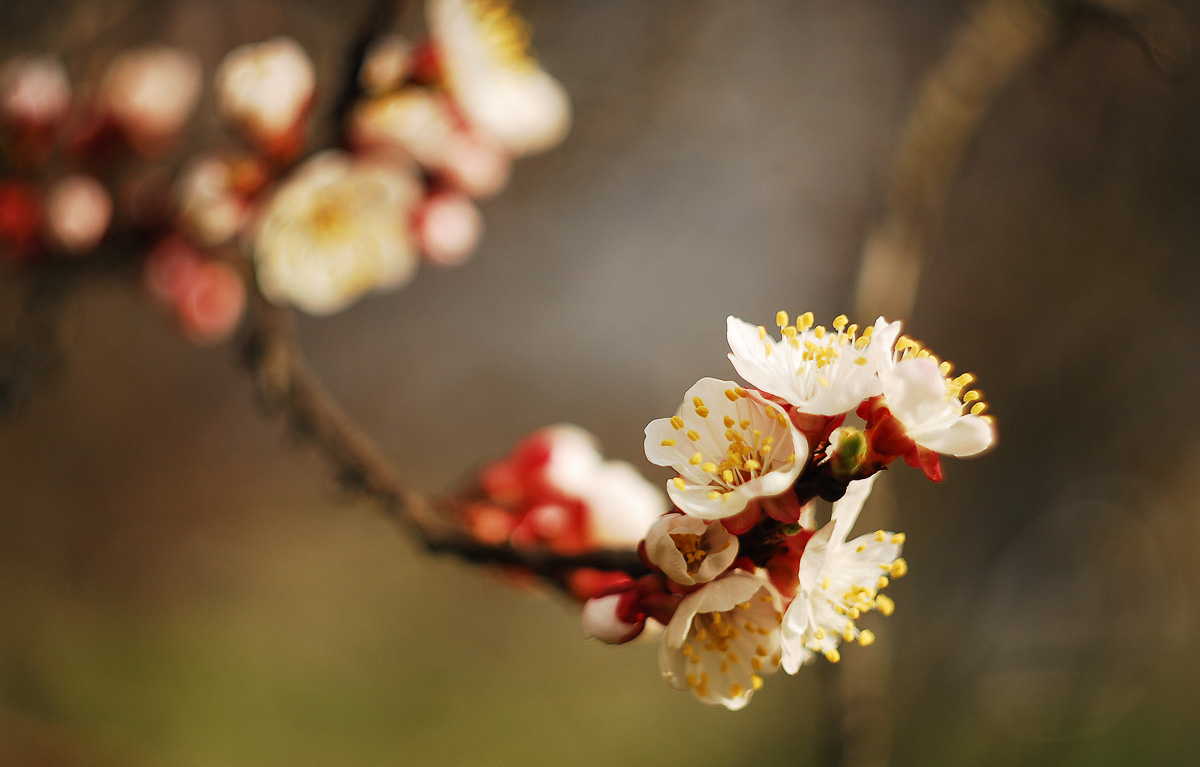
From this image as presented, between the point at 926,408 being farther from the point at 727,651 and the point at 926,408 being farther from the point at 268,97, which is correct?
the point at 268,97

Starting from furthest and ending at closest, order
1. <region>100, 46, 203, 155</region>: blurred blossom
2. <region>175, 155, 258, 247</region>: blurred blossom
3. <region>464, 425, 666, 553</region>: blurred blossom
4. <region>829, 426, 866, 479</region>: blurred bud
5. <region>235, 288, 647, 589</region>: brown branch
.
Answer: <region>100, 46, 203, 155</region>: blurred blossom
<region>175, 155, 258, 247</region>: blurred blossom
<region>464, 425, 666, 553</region>: blurred blossom
<region>235, 288, 647, 589</region>: brown branch
<region>829, 426, 866, 479</region>: blurred bud

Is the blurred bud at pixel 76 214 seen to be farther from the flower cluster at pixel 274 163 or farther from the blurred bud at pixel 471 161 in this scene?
the blurred bud at pixel 471 161

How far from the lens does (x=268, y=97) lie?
1.82 ft

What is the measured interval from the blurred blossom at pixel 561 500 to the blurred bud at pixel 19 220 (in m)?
0.51

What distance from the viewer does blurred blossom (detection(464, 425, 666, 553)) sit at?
1.63ft

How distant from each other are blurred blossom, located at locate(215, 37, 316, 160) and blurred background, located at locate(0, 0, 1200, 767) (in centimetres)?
158

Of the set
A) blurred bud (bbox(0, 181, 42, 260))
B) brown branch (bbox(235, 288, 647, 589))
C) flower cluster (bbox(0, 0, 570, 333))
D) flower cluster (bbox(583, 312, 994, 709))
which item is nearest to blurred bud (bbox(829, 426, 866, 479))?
flower cluster (bbox(583, 312, 994, 709))

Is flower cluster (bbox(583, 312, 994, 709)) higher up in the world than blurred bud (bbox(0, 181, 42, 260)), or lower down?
higher up

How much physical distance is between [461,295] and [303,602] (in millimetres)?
1470

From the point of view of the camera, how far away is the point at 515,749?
2.42 metres

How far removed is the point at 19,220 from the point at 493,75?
0.48 meters

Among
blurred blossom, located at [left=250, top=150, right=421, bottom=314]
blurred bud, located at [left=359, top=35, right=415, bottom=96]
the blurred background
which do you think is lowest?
the blurred background

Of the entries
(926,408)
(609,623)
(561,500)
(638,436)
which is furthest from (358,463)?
(638,436)

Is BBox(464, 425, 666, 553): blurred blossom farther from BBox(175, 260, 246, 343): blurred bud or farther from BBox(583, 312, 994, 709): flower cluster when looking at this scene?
BBox(175, 260, 246, 343): blurred bud
